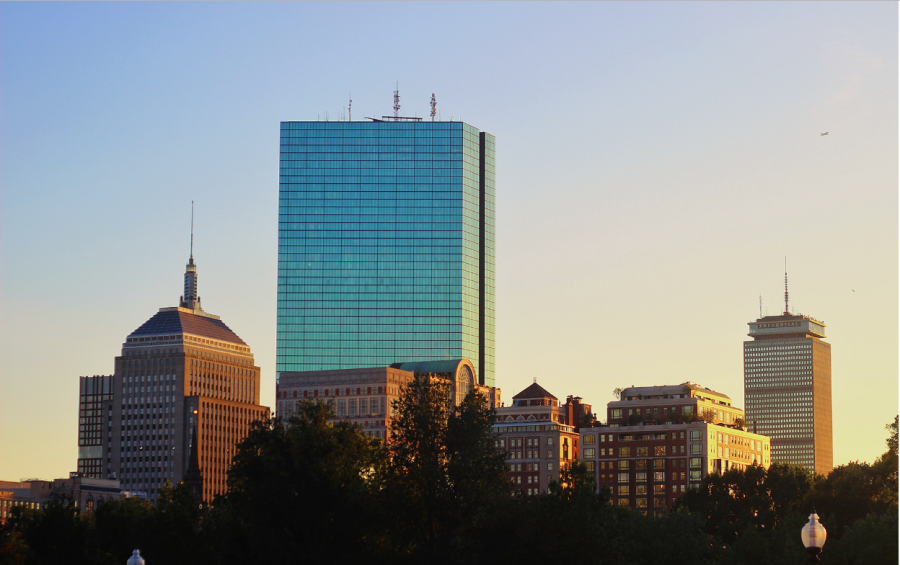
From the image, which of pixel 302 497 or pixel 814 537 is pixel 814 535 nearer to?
pixel 814 537

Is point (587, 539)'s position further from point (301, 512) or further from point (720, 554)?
point (720, 554)

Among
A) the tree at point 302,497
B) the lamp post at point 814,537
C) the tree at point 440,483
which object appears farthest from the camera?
the tree at point 440,483

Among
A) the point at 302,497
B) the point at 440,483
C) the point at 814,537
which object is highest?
the point at 440,483

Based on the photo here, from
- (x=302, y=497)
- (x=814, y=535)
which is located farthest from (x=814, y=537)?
(x=302, y=497)

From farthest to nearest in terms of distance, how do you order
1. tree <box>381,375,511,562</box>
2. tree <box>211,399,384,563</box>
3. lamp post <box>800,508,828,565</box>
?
tree <box>381,375,511,562</box>
tree <box>211,399,384,563</box>
lamp post <box>800,508,828,565</box>

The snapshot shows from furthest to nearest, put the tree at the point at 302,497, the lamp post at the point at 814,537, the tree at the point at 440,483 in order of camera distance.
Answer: the tree at the point at 440,483 → the tree at the point at 302,497 → the lamp post at the point at 814,537

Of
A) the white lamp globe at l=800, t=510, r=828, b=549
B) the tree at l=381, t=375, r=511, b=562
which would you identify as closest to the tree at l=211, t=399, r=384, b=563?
the tree at l=381, t=375, r=511, b=562

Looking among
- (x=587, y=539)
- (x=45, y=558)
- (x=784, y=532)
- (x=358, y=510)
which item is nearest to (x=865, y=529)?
(x=784, y=532)

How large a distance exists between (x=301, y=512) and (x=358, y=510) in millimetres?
4071

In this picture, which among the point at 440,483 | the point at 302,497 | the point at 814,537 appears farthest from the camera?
the point at 440,483

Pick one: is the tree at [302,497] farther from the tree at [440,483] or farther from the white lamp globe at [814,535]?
the white lamp globe at [814,535]

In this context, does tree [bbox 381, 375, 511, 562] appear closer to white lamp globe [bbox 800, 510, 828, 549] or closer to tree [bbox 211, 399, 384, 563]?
tree [bbox 211, 399, 384, 563]

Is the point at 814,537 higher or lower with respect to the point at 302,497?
lower

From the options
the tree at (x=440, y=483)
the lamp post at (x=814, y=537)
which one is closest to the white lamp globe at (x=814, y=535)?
the lamp post at (x=814, y=537)
